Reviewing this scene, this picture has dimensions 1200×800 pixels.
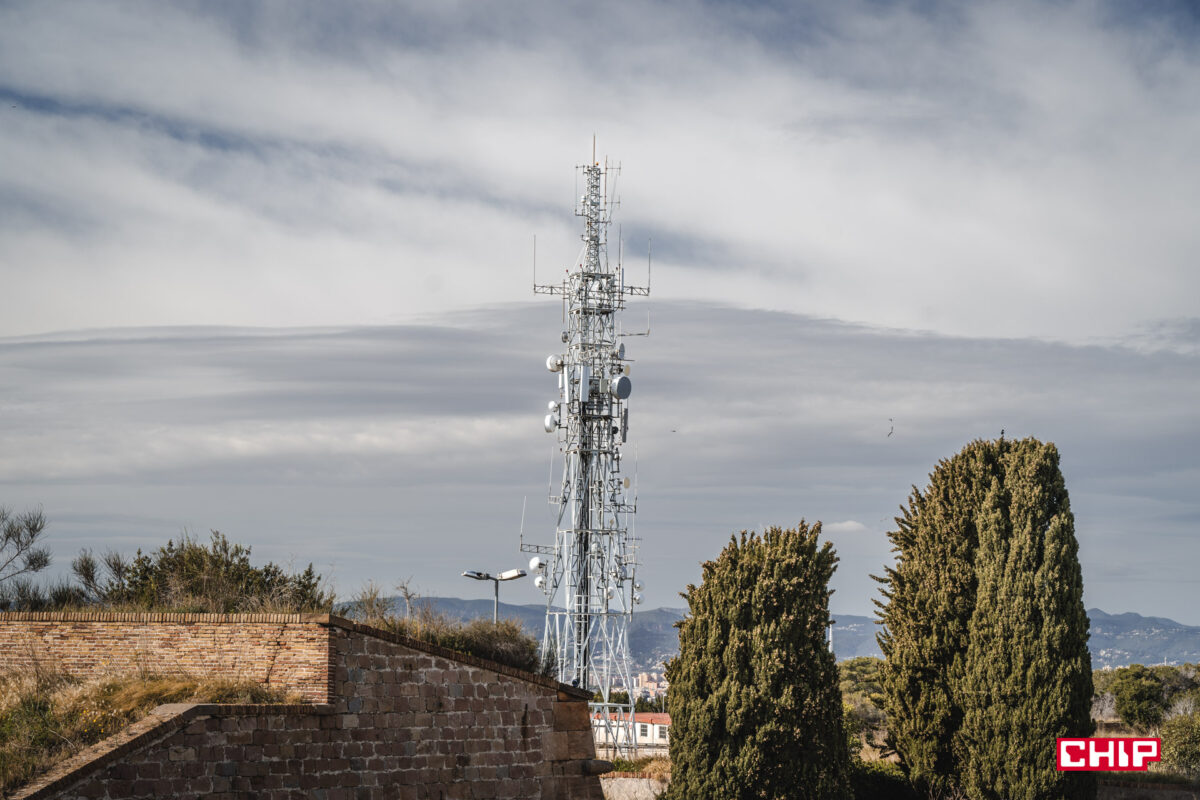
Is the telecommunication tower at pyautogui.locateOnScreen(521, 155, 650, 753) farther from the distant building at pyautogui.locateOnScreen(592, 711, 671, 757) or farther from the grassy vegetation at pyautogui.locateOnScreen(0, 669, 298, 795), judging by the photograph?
the grassy vegetation at pyautogui.locateOnScreen(0, 669, 298, 795)

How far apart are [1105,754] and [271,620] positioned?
17.1 metres

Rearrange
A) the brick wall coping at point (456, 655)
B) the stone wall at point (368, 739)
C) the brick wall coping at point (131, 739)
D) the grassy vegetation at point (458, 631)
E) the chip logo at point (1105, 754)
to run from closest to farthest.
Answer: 1. the brick wall coping at point (131, 739)
2. the stone wall at point (368, 739)
3. the brick wall coping at point (456, 655)
4. the grassy vegetation at point (458, 631)
5. the chip logo at point (1105, 754)

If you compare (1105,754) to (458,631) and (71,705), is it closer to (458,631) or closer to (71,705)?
(458,631)

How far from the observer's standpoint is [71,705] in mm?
15008

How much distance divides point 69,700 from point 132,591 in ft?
16.9

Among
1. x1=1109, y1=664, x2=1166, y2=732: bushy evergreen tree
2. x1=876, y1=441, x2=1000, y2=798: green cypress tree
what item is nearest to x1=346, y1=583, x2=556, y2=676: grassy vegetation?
x1=876, y1=441, x2=1000, y2=798: green cypress tree

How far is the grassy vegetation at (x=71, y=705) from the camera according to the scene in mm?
13805

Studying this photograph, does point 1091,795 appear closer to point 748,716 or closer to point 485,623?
point 748,716

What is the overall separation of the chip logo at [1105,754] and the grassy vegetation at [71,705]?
14.7 metres

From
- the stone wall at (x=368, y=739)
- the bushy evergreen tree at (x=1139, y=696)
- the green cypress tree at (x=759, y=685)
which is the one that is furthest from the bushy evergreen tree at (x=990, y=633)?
the bushy evergreen tree at (x=1139, y=696)

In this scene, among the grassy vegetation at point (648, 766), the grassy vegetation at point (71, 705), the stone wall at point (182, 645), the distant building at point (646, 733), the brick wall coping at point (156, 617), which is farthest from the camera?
the distant building at point (646, 733)

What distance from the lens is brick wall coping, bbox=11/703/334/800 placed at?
43.0ft

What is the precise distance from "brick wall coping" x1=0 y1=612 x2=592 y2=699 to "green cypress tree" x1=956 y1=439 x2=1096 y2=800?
9.58m

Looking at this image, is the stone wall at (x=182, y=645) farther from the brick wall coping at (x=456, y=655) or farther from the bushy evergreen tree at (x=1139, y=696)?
the bushy evergreen tree at (x=1139, y=696)
